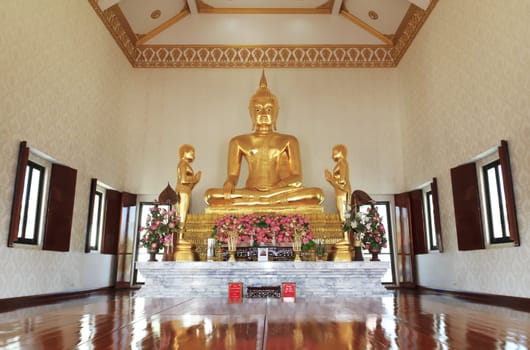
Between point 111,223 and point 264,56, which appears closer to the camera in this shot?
point 111,223

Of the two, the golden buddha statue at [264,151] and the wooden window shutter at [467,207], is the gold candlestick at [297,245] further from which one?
the wooden window shutter at [467,207]

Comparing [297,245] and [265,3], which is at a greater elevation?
[265,3]

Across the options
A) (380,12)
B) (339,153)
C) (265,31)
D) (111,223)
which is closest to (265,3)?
(265,31)

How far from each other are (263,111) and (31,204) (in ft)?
10.8

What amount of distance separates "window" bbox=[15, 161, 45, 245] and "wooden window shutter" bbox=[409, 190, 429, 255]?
466cm

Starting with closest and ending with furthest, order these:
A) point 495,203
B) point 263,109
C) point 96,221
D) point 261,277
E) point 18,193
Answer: point 18,193 < point 261,277 < point 495,203 < point 96,221 < point 263,109

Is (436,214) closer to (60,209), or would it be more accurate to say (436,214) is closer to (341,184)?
(341,184)

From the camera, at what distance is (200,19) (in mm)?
6820

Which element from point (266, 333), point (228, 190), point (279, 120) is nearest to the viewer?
point (266, 333)

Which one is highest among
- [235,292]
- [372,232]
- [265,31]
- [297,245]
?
[265,31]

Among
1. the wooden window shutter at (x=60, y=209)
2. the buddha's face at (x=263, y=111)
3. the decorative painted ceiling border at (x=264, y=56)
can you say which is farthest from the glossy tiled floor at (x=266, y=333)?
the decorative painted ceiling border at (x=264, y=56)

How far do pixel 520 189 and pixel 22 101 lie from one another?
14.8 ft

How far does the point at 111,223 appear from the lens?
222 inches

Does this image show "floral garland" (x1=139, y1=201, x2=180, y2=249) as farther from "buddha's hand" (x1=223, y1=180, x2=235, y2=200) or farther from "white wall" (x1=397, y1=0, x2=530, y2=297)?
"white wall" (x1=397, y1=0, x2=530, y2=297)
